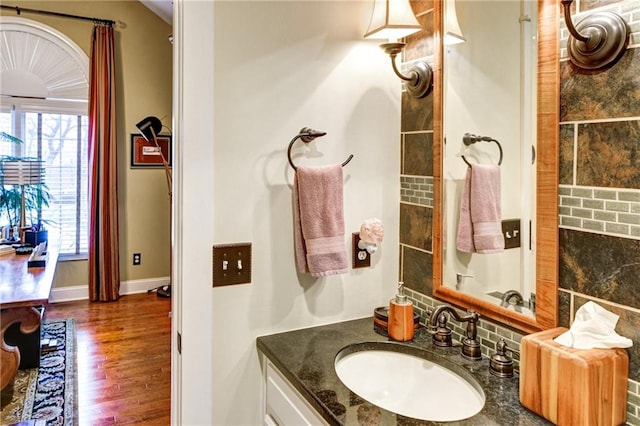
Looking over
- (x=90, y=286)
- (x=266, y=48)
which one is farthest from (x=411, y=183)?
(x=90, y=286)

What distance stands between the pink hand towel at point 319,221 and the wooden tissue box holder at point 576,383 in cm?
Answer: 68

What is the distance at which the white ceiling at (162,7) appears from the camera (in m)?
4.71

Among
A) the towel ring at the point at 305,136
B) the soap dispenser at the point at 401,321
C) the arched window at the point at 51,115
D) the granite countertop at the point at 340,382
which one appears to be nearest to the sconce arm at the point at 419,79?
the towel ring at the point at 305,136

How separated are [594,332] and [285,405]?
0.88m

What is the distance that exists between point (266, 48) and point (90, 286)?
4.33 meters

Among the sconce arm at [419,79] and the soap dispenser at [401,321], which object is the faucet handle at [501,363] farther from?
the sconce arm at [419,79]

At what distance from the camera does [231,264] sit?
1.49 metres

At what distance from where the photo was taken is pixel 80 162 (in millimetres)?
5059

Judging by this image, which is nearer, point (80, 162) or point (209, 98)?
point (209, 98)

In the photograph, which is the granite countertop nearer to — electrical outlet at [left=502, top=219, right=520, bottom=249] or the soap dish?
the soap dish

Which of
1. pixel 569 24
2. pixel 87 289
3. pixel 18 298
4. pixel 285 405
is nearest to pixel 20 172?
pixel 87 289

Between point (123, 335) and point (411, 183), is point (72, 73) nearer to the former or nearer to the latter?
point (123, 335)

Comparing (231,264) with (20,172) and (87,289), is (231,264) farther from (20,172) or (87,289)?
(87,289)

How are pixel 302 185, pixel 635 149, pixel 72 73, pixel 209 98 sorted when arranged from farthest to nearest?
1. pixel 72 73
2. pixel 302 185
3. pixel 209 98
4. pixel 635 149
